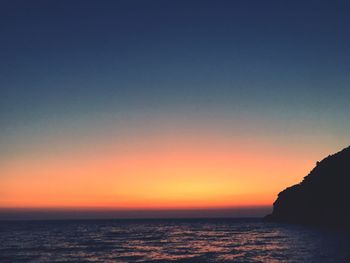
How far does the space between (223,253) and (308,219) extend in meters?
89.5

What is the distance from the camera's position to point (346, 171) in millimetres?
114688

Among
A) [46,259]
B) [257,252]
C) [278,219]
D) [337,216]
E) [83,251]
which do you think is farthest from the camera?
[278,219]

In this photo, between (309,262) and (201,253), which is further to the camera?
(201,253)

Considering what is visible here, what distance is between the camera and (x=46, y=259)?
46469 mm

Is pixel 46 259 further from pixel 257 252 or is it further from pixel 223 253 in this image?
pixel 257 252

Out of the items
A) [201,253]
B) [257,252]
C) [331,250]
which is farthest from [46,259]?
[331,250]

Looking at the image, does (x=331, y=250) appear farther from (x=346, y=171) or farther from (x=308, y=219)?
(x=308, y=219)

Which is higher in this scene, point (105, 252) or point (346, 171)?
point (346, 171)

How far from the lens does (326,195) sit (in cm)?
11962

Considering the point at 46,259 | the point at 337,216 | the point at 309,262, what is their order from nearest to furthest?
1. the point at 309,262
2. the point at 46,259
3. the point at 337,216

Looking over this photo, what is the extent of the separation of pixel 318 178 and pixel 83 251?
9493 cm

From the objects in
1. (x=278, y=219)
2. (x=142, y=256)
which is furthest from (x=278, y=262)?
(x=278, y=219)

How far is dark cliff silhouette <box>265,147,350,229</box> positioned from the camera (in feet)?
365

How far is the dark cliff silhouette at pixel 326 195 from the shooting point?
111m
